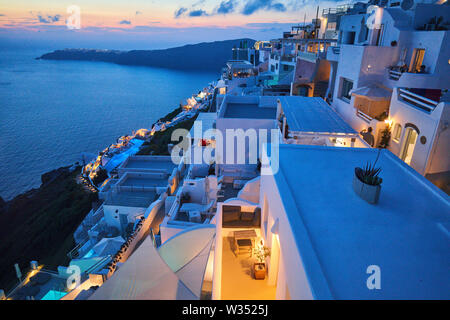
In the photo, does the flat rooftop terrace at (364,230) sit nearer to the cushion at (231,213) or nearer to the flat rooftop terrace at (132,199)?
the cushion at (231,213)

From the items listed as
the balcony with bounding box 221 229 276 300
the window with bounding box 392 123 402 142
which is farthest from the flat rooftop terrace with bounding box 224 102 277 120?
the balcony with bounding box 221 229 276 300

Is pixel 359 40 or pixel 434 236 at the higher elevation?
pixel 359 40

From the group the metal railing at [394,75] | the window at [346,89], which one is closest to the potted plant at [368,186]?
the metal railing at [394,75]

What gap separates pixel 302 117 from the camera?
9.11 meters

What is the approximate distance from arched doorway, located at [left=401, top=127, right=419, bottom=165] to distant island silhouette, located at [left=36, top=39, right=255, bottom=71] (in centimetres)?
12862

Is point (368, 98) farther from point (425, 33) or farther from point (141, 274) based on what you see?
point (141, 274)

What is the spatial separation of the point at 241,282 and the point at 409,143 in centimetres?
589

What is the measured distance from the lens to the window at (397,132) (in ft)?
26.6

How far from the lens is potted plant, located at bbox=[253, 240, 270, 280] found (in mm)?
4910

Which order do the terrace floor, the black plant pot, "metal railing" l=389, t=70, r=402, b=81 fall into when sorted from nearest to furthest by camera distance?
the black plant pot → the terrace floor → "metal railing" l=389, t=70, r=402, b=81

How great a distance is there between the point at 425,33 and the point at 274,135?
18.4ft

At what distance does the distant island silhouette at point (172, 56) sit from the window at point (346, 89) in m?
124

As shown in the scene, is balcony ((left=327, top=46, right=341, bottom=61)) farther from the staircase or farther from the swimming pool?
the swimming pool
